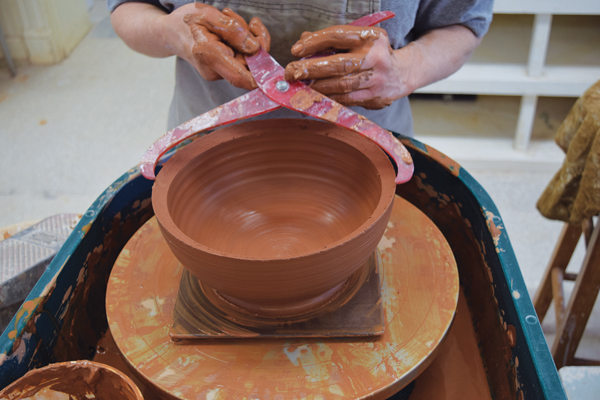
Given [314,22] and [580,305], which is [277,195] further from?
[580,305]

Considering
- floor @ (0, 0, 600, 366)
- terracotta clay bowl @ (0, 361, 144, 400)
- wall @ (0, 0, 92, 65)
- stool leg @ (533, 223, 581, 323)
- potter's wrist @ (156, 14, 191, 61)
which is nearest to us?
terracotta clay bowl @ (0, 361, 144, 400)

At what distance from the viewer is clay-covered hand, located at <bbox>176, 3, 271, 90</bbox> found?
960mm

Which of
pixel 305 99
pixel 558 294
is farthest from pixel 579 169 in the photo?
pixel 305 99

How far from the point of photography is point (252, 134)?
1004 millimetres

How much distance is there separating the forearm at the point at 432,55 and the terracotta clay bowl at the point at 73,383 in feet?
2.68

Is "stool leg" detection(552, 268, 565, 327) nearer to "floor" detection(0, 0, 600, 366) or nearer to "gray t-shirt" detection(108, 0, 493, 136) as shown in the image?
"floor" detection(0, 0, 600, 366)

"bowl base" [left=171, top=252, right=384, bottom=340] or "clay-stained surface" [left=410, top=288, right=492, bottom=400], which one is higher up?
"bowl base" [left=171, top=252, right=384, bottom=340]

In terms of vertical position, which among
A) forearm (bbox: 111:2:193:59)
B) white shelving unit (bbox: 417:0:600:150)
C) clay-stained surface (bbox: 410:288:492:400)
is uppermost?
forearm (bbox: 111:2:193:59)

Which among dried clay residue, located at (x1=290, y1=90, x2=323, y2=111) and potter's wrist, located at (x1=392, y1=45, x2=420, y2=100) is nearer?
dried clay residue, located at (x1=290, y1=90, x2=323, y2=111)

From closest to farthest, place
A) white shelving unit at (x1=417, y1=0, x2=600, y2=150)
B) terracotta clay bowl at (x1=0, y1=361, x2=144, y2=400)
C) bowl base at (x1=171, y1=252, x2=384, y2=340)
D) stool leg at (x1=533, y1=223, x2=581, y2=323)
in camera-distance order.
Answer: terracotta clay bowl at (x1=0, y1=361, x2=144, y2=400) < bowl base at (x1=171, y1=252, x2=384, y2=340) < stool leg at (x1=533, y1=223, x2=581, y2=323) < white shelving unit at (x1=417, y1=0, x2=600, y2=150)

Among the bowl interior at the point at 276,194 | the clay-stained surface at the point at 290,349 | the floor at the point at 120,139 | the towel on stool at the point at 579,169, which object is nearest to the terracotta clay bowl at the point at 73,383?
the clay-stained surface at the point at 290,349

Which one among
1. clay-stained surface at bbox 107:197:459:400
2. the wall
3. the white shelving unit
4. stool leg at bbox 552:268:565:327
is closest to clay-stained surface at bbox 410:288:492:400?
clay-stained surface at bbox 107:197:459:400

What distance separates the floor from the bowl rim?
1499 mm

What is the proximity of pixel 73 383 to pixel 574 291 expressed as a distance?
54.5 inches
